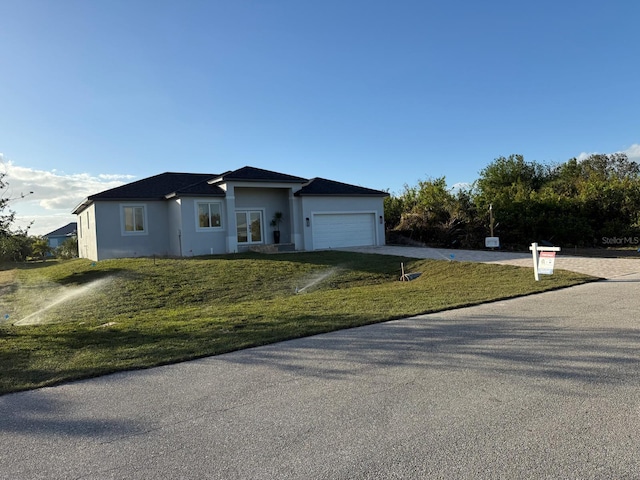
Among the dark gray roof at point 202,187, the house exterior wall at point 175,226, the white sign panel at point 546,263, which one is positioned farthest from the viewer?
the dark gray roof at point 202,187

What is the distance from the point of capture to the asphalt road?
302 centimetres

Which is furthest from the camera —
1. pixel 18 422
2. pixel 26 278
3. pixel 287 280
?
pixel 26 278

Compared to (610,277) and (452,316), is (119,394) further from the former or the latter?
(610,277)

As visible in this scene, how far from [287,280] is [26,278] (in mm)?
12782

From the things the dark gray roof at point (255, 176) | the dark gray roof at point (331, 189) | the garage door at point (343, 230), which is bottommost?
the garage door at point (343, 230)

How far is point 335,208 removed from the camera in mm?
24297

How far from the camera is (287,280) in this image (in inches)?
575

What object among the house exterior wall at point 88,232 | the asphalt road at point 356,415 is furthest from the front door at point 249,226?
the asphalt road at point 356,415

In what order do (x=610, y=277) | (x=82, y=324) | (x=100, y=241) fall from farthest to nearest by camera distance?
(x=100, y=241) < (x=610, y=277) < (x=82, y=324)

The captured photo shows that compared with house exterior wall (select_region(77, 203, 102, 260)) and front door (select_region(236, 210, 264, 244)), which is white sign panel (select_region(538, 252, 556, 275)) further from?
house exterior wall (select_region(77, 203, 102, 260))

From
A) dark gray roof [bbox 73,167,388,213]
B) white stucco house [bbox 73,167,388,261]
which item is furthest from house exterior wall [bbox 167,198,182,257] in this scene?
dark gray roof [bbox 73,167,388,213]

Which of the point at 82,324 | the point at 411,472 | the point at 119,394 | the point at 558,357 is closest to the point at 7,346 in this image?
the point at 82,324

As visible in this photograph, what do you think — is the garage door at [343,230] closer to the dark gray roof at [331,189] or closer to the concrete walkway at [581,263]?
the dark gray roof at [331,189]

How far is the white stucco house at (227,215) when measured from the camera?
21.9 meters
